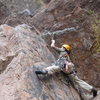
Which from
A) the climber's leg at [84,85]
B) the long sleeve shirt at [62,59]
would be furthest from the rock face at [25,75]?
the long sleeve shirt at [62,59]

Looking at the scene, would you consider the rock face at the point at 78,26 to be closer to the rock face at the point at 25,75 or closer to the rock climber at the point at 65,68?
the rock face at the point at 25,75

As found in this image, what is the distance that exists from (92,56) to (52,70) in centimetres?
517

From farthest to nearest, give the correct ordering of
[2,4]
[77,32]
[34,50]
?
[2,4]
[77,32]
[34,50]

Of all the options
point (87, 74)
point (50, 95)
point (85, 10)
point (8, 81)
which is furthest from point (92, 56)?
point (8, 81)

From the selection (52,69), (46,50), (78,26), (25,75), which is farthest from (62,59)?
(78,26)

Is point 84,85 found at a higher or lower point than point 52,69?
lower

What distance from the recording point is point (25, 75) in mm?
7844

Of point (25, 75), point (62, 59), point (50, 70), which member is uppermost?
point (62, 59)

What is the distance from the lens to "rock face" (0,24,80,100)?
727 centimetres

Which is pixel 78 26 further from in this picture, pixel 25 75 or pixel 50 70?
pixel 25 75

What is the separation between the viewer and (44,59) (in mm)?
→ 10250

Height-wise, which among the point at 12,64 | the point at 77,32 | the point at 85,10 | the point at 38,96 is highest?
the point at 85,10

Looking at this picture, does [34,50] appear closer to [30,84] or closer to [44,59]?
[44,59]

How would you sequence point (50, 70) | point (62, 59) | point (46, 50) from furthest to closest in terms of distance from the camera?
point (46, 50) → point (62, 59) → point (50, 70)
